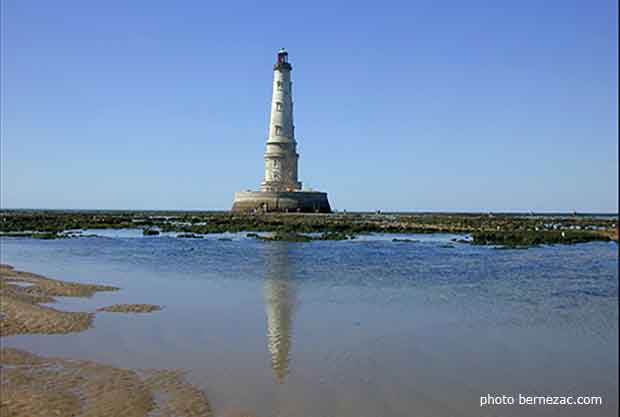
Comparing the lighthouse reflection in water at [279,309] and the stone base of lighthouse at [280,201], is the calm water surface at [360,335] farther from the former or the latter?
the stone base of lighthouse at [280,201]

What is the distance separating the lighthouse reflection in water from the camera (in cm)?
1041

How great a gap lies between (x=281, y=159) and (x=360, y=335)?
67281 millimetres

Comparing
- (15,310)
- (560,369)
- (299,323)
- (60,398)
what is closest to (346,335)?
(299,323)

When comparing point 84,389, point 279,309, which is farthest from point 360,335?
point 84,389

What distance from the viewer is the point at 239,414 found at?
7836 mm

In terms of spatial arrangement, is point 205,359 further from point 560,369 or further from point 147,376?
point 560,369

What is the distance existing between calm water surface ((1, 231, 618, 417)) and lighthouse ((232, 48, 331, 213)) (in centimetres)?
5301

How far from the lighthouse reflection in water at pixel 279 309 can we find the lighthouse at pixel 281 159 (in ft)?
164

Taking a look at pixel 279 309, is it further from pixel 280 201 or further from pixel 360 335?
pixel 280 201

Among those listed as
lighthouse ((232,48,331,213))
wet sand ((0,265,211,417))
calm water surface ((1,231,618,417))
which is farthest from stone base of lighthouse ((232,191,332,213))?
wet sand ((0,265,211,417))

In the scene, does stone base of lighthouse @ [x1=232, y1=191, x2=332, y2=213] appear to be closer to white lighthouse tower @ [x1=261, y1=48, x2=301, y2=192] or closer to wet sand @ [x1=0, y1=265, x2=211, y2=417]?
white lighthouse tower @ [x1=261, y1=48, x2=301, y2=192]

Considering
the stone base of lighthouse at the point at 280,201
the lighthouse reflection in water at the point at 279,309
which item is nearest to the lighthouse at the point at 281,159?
the stone base of lighthouse at the point at 280,201

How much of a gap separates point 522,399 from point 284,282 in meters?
12.9

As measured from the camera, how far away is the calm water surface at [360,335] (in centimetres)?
858
